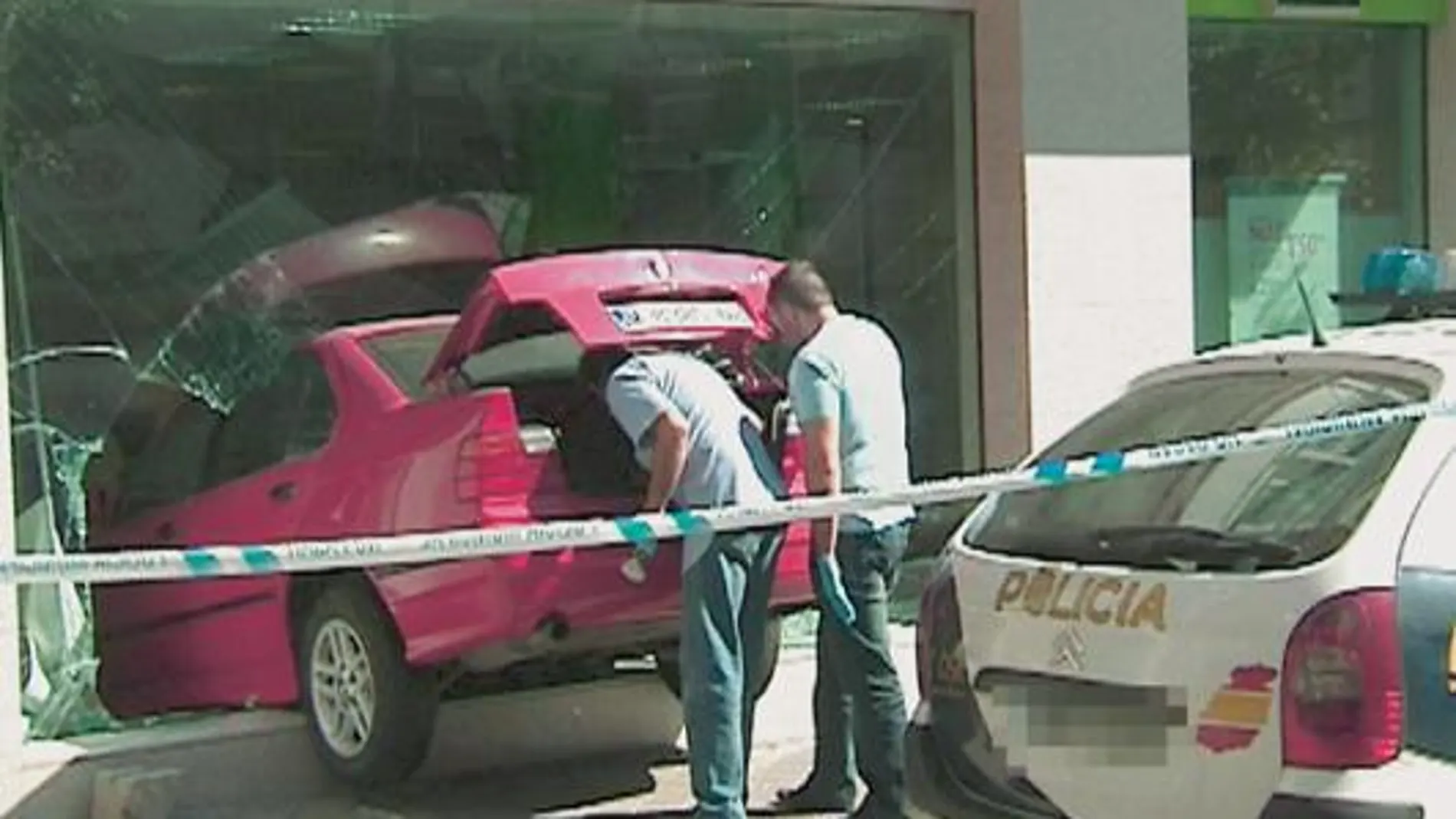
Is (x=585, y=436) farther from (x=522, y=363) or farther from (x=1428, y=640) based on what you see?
(x=1428, y=640)

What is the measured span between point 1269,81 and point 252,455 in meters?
5.82

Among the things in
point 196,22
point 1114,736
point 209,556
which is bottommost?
point 1114,736

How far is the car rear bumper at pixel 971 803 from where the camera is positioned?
3744 mm

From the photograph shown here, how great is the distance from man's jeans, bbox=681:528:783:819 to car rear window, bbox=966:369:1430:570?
1.04 metres

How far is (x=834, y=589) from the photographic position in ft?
19.6

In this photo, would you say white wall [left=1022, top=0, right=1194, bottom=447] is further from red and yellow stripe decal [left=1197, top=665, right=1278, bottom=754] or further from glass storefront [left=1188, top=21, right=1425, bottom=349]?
red and yellow stripe decal [left=1197, top=665, right=1278, bottom=754]

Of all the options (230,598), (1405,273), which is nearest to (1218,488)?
(230,598)

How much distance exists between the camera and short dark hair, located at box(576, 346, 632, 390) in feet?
20.2

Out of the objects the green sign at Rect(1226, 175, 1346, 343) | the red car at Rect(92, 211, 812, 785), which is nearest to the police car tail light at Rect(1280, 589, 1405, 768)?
the red car at Rect(92, 211, 812, 785)

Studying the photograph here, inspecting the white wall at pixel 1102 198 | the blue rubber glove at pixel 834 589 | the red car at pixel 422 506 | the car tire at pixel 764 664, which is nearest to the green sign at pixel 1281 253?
the white wall at pixel 1102 198

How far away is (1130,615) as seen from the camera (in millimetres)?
4070

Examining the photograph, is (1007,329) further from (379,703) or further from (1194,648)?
(1194,648)

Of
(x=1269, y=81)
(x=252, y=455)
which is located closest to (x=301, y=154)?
(x=252, y=455)

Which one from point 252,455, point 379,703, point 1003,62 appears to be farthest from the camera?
point 1003,62
